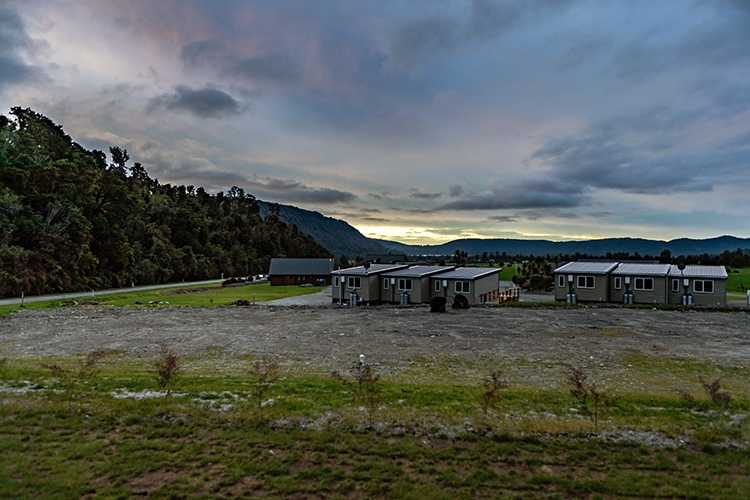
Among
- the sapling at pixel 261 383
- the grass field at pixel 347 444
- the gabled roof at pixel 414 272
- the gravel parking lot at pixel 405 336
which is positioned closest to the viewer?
the grass field at pixel 347 444

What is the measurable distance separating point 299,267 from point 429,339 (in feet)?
158

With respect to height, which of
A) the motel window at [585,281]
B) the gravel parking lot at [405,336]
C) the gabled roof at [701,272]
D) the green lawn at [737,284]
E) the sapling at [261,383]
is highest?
the gabled roof at [701,272]

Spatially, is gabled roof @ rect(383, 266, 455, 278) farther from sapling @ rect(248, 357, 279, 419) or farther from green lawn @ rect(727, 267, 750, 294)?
green lawn @ rect(727, 267, 750, 294)

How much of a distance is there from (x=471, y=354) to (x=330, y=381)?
7.36 meters

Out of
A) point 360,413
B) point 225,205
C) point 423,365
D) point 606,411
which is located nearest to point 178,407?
point 360,413

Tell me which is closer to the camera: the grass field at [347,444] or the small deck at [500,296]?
the grass field at [347,444]

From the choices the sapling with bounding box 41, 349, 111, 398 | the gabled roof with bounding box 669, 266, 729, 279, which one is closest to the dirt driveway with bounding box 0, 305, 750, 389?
the sapling with bounding box 41, 349, 111, 398

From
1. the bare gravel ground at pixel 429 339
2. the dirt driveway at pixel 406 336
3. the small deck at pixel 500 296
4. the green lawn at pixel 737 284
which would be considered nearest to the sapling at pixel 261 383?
the bare gravel ground at pixel 429 339

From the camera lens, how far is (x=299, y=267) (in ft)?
216

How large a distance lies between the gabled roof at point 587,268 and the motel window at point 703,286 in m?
6.45

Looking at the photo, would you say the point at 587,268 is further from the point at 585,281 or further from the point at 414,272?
the point at 414,272

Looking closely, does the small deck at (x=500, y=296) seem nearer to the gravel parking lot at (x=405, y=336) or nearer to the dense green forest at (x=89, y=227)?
the gravel parking lot at (x=405, y=336)

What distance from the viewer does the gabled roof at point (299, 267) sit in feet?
212

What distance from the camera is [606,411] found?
9578mm
